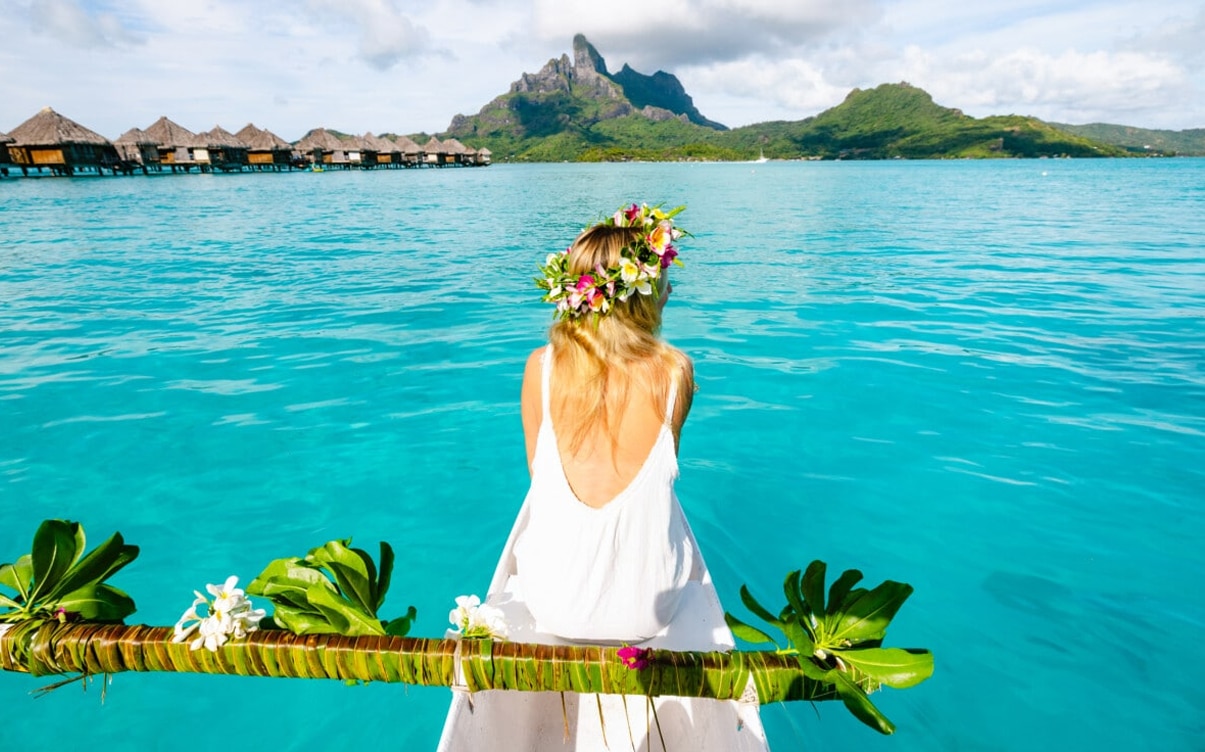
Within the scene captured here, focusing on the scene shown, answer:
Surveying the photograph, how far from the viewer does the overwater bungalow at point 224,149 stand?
194 feet

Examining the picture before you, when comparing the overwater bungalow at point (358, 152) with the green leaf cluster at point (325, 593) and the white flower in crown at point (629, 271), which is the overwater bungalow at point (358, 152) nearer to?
the white flower in crown at point (629, 271)

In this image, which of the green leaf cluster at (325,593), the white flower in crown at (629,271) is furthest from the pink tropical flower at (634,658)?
the white flower in crown at (629,271)

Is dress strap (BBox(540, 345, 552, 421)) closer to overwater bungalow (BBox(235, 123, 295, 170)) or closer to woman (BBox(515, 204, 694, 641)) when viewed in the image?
woman (BBox(515, 204, 694, 641))

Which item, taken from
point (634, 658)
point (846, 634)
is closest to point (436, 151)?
point (634, 658)

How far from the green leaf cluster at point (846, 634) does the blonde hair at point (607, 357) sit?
1029 mm

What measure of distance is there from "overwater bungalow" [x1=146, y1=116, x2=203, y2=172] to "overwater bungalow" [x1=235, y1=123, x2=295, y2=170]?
662 cm

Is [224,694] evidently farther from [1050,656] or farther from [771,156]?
[771,156]

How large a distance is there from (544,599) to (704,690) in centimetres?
109

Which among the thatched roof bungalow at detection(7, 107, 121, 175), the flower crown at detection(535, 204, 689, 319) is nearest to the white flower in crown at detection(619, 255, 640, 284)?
the flower crown at detection(535, 204, 689, 319)

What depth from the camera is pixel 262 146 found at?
66.1 metres

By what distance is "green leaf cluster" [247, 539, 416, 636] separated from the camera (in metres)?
1.64

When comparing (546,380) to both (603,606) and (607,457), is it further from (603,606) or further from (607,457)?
(603,606)

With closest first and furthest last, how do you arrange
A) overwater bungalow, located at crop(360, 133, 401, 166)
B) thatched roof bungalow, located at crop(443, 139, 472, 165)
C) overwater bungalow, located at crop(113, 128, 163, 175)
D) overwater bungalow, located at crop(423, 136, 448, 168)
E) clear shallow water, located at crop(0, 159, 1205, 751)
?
clear shallow water, located at crop(0, 159, 1205, 751), overwater bungalow, located at crop(113, 128, 163, 175), overwater bungalow, located at crop(360, 133, 401, 166), overwater bungalow, located at crop(423, 136, 448, 168), thatched roof bungalow, located at crop(443, 139, 472, 165)

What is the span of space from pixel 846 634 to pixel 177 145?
72621mm
